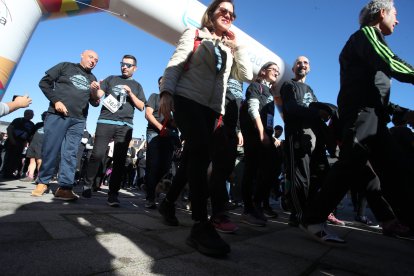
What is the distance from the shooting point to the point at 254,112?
123 inches

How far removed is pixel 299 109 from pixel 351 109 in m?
0.75

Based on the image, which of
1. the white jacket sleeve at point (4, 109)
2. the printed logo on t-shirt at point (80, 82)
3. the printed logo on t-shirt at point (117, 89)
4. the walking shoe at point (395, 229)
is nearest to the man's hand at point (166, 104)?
the white jacket sleeve at point (4, 109)

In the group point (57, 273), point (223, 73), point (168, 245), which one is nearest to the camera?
point (57, 273)

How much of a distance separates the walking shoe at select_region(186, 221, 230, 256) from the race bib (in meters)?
2.37

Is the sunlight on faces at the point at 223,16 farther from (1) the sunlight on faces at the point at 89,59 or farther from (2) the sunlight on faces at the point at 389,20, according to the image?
(1) the sunlight on faces at the point at 89,59

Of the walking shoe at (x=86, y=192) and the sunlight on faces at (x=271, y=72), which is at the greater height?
the sunlight on faces at (x=271, y=72)

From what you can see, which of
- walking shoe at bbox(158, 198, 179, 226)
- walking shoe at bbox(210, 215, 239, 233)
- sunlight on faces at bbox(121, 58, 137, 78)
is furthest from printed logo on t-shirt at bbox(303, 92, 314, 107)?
sunlight on faces at bbox(121, 58, 137, 78)

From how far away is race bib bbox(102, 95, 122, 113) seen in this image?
3586 mm

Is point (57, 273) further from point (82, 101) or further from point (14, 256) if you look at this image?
point (82, 101)

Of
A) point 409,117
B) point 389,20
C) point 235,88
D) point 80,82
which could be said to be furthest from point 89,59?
point 409,117

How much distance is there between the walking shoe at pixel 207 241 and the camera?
1463mm

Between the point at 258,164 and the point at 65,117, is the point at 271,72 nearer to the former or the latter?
the point at 258,164

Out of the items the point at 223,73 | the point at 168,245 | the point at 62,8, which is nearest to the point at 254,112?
the point at 223,73

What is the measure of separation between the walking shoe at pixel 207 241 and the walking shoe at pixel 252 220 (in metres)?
1.23
